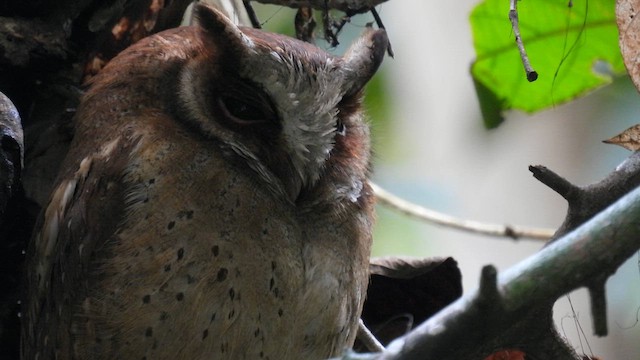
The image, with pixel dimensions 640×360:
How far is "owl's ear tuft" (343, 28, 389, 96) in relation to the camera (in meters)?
1.71

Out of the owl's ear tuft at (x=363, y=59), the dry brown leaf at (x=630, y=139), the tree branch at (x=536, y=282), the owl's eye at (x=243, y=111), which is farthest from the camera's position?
the owl's ear tuft at (x=363, y=59)

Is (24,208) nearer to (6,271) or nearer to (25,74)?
(6,271)

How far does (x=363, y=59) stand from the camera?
1.74 metres

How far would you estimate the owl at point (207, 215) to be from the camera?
4.88 ft

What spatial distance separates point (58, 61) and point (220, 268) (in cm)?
74

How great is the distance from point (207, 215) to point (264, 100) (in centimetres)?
23

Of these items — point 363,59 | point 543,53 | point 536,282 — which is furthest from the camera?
point 543,53

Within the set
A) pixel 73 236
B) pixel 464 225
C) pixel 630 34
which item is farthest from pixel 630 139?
pixel 73 236

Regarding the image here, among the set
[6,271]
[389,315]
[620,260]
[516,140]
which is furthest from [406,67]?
[620,260]

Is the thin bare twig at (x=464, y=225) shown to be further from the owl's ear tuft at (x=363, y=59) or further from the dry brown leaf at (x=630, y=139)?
the dry brown leaf at (x=630, y=139)

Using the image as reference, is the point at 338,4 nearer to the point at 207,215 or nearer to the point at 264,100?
the point at 264,100

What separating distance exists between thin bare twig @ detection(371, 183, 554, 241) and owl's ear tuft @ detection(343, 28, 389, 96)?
1.61 ft

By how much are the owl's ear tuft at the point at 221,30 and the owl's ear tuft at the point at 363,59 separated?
231mm

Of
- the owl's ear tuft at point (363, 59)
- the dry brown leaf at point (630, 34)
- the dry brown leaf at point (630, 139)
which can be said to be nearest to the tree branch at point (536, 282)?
the dry brown leaf at point (630, 139)
